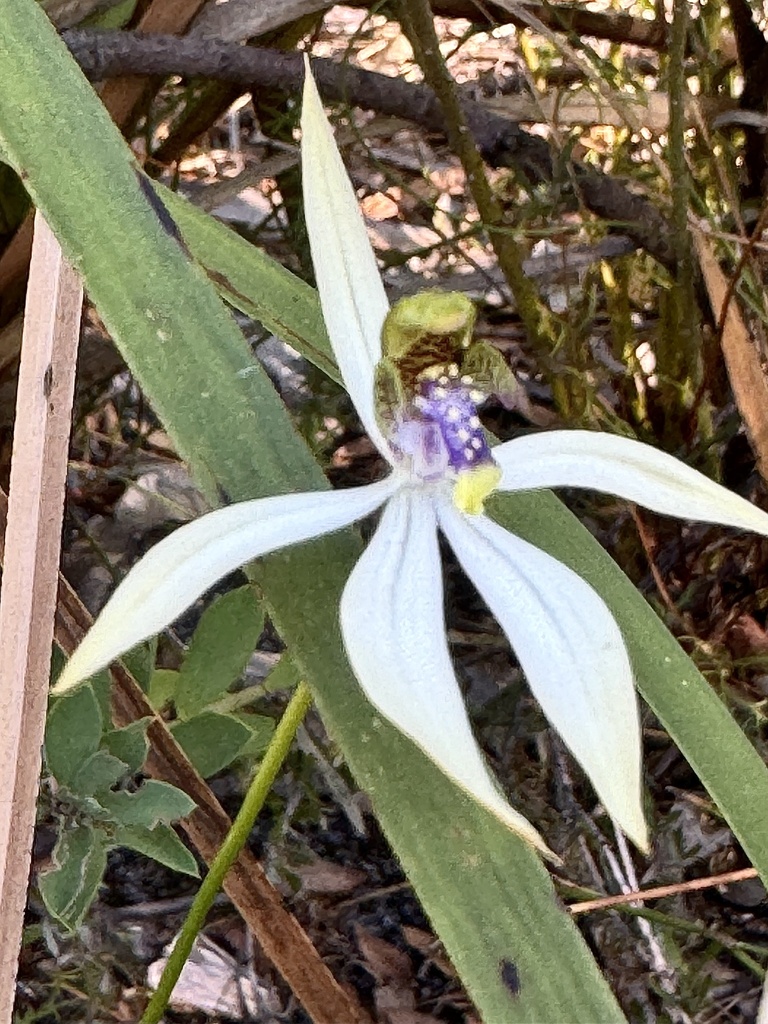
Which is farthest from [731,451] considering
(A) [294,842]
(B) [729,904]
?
(A) [294,842]

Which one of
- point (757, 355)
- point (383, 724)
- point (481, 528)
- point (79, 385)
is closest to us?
point (383, 724)

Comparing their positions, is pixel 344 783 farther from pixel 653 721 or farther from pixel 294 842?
pixel 653 721

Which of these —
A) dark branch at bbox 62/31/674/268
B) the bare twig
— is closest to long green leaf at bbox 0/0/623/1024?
dark branch at bbox 62/31/674/268

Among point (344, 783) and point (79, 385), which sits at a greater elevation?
point (79, 385)

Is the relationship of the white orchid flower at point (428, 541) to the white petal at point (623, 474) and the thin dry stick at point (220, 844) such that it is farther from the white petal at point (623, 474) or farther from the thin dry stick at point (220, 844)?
the thin dry stick at point (220, 844)

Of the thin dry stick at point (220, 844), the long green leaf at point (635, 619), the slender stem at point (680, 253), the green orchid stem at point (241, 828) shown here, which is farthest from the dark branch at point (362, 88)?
the green orchid stem at point (241, 828)

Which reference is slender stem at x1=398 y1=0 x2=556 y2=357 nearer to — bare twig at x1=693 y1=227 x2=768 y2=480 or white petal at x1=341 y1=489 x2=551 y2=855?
bare twig at x1=693 y1=227 x2=768 y2=480
